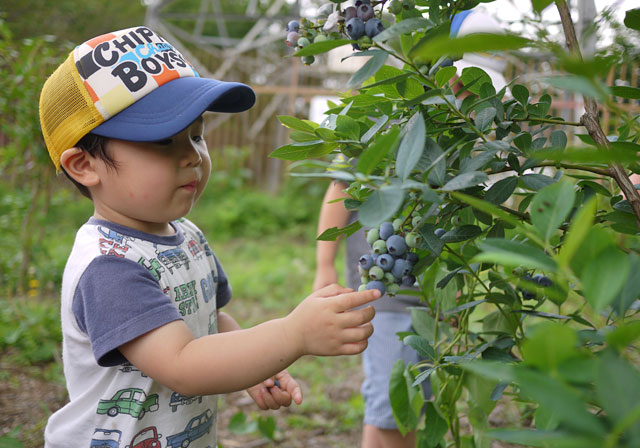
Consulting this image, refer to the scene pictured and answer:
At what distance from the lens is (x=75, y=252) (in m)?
1.06

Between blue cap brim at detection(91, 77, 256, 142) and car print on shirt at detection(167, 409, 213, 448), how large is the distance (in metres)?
0.59

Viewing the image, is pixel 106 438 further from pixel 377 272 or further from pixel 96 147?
pixel 377 272

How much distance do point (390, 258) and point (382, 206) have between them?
21 cm

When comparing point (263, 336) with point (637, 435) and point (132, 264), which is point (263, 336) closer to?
point (132, 264)

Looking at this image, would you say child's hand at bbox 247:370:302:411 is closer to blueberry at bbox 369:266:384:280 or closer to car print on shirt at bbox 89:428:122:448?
car print on shirt at bbox 89:428:122:448

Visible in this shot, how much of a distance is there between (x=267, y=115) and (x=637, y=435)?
336 inches

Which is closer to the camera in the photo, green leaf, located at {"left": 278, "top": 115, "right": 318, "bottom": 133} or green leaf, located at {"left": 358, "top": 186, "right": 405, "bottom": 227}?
green leaf, located at {"left": 358, "top": 186, "right": 405, "bottom": 227}

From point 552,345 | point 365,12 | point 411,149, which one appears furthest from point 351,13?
point 552,345

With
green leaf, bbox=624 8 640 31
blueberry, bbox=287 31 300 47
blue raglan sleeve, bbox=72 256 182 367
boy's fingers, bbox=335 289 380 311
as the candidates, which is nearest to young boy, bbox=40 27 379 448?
blue raglan sleeve, bbox=72 256 182 367

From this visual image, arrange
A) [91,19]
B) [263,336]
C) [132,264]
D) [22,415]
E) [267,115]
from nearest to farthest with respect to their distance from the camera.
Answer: [263,336]
[132,264]
[22,415]
[267,115]
[91,19]

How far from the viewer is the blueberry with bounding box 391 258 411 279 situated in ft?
2.25

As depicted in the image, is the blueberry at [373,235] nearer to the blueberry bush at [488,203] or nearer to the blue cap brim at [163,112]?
the blueberry bush at [488,203]

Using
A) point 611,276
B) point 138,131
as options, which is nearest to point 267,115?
point 138,131

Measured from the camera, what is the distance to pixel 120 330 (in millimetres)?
918
